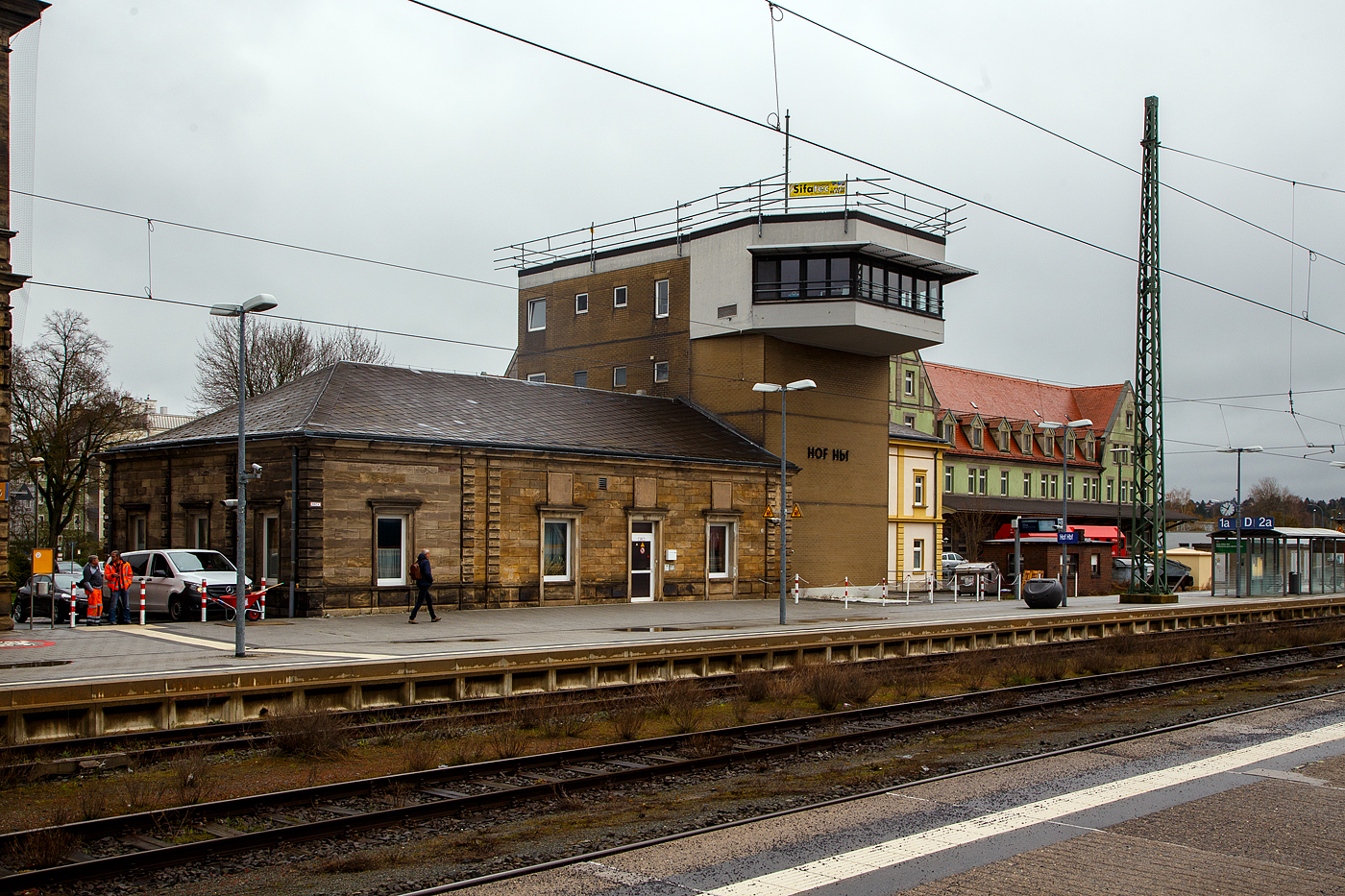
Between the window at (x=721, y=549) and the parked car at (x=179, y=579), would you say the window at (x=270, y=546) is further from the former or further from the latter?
the window at (x=721, y=549)

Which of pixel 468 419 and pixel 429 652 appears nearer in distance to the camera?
pixel 429 652

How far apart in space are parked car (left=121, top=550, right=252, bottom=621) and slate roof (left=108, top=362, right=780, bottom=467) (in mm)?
3147

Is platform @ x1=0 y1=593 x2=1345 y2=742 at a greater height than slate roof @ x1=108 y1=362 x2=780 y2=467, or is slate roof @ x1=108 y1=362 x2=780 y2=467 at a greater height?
slate roof @ x1=108 y1=362 x2=780 y2=467

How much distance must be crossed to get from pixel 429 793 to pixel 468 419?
70.0 ft

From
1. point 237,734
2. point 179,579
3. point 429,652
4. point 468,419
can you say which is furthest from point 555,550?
point 237,734

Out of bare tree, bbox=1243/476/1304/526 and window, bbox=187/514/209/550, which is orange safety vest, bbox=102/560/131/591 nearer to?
window, bbox=187/514/209/550

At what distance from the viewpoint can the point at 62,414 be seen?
42.5 meters

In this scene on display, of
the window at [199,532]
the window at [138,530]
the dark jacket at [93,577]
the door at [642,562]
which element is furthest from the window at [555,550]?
the window at [138,530]

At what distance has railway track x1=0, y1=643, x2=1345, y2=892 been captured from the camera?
8195 millimetres

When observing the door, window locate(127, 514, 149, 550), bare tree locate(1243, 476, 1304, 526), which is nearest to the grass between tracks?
the door

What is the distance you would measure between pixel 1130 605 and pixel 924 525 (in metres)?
12.7

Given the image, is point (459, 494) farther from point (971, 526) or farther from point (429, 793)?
point (971, 526)

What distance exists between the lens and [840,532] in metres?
41.3

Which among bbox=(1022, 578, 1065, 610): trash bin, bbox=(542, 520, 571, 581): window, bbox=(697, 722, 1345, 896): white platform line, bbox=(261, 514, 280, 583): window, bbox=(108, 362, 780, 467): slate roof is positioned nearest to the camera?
bbox=(697, 722, 1345, 896): white platform line
